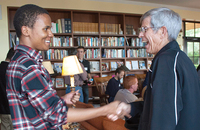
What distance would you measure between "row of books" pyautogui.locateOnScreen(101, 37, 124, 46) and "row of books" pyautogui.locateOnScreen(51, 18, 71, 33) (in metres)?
1.20

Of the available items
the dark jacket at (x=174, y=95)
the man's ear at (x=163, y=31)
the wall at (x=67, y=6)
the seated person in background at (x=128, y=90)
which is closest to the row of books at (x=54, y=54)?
the wall at (x=67, y=6)

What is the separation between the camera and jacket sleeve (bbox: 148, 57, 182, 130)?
0.84 m

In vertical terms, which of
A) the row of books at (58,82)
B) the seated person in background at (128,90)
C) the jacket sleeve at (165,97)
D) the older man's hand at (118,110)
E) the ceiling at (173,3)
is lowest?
the row of books at (58,82)

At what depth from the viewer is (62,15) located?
5570mm

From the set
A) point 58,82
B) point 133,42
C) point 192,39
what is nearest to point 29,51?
point 58,82

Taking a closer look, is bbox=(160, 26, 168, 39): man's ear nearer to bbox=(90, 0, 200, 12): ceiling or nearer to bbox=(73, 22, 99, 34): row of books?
bbox=(73, 22, 99, 34): row of books

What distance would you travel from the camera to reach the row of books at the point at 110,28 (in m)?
5.80

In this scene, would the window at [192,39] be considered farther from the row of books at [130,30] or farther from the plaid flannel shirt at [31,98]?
the plaid flannel shirt at [31,98]

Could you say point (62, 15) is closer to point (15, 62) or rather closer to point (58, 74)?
point (58, 74)

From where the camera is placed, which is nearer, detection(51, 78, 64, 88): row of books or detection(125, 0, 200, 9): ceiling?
detection(51, 78, 64, 88): row of books

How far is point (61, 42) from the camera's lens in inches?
210

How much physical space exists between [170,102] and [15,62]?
0.81 meters

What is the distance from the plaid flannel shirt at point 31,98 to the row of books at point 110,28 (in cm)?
503

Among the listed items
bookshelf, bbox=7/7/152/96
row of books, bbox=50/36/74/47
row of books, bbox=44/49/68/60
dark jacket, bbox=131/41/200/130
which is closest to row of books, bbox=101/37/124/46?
bookshelf, bbox=7/7/152/96
